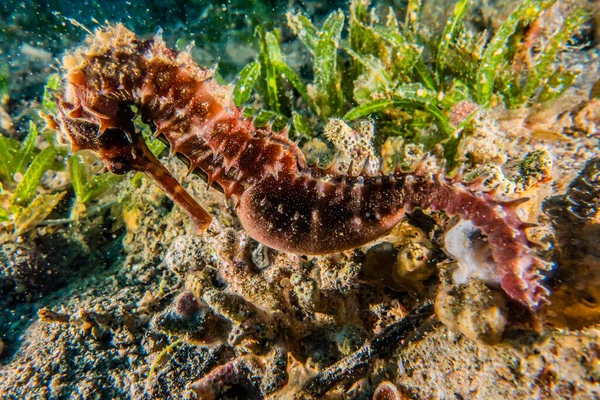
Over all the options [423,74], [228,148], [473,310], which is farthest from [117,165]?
[423,74]

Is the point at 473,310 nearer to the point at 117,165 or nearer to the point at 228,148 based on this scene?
the point at 228,148

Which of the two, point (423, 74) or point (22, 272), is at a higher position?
point (423, 74)

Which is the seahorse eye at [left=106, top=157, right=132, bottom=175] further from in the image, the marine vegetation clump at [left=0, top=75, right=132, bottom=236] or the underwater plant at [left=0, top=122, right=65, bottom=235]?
the underwater plant at [left=0, top=122, right=65, bottom=235]

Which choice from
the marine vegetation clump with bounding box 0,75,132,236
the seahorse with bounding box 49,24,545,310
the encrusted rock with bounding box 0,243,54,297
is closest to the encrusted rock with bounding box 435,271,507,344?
the seahorse with bounding box 49,24,545,310

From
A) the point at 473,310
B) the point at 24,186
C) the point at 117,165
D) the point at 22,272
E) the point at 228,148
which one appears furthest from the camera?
the point at 24,186

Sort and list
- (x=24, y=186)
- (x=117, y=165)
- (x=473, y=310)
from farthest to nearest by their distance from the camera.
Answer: (x=24, y=186) → (x=117, y=165) → (x=473, y=310)

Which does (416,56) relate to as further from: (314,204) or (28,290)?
(28,290)

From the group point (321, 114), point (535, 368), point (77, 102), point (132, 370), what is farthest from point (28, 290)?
point (535, 368)
